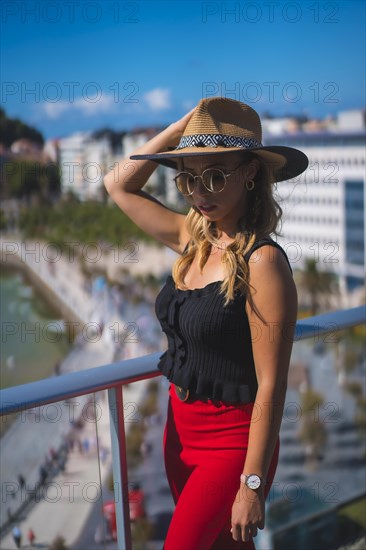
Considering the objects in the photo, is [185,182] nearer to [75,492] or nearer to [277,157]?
[277,157]

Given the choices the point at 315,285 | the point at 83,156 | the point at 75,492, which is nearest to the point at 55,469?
the point at 75,492

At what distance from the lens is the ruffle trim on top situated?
1.20 m

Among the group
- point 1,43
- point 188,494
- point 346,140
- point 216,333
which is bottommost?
point 188,494

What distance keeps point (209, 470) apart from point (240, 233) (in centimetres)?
42

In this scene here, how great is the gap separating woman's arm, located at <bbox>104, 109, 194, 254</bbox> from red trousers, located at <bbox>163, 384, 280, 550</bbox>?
36 centimetres

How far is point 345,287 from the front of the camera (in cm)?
4881

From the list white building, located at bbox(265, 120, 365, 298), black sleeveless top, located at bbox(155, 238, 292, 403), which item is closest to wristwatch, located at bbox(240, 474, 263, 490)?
black sleeveless top, located at bbox(155, 238, 292, 403)

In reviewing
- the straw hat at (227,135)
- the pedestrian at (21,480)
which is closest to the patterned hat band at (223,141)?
the straw hat at (227,135)

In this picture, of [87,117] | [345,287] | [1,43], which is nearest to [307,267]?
[345,287]

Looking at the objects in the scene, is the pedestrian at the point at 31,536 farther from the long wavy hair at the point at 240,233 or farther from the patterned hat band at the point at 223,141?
the patterned hat band at the point at 223,141

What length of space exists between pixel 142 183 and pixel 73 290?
4980cm

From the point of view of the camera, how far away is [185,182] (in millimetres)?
1258

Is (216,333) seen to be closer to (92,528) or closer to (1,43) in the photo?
(92,528)

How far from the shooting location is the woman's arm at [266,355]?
113 cm
